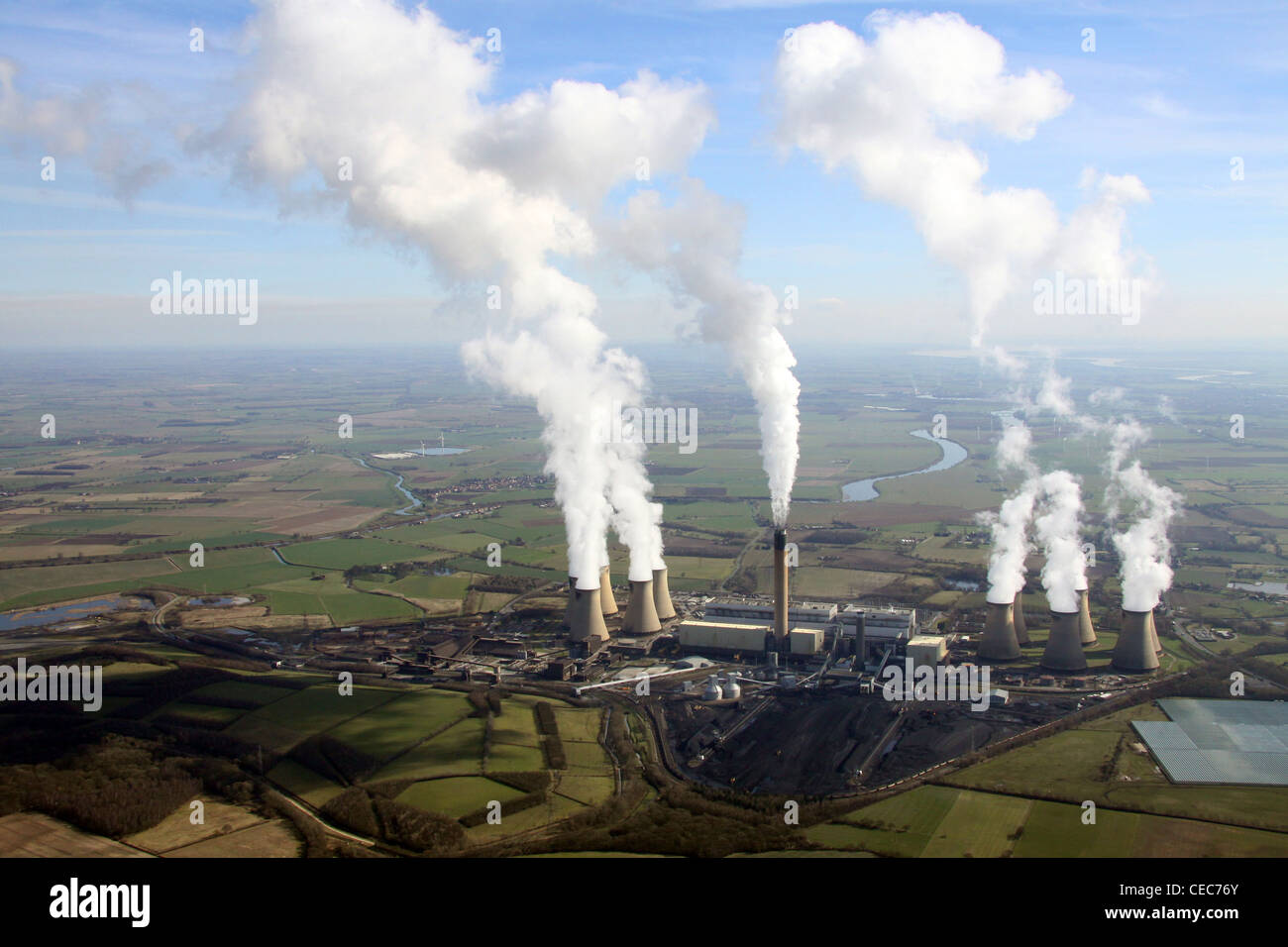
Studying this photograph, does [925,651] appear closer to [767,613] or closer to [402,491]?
[767,613]

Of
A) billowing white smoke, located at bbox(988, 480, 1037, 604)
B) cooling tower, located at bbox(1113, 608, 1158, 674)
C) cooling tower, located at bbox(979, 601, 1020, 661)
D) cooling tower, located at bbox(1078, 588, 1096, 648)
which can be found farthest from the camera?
cooling tower, located at bbox(1078, 588, 1096, 648)

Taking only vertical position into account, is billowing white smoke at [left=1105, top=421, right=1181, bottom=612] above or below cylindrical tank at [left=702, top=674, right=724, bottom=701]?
above

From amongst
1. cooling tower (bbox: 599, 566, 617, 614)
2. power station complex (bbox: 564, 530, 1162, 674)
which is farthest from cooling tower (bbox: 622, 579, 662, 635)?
cooling tower (bbox: 599, 566, 617, 614)

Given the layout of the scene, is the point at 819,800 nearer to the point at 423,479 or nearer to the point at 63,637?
the point at 63,637

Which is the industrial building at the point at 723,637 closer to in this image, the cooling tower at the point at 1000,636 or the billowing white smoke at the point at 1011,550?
the cooling tower at the point at 1000,636

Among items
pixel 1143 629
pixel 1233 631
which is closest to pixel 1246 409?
pixel 1233 631

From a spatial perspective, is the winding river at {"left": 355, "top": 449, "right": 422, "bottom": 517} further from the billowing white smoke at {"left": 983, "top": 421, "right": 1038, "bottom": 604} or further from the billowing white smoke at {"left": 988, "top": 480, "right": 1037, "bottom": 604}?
the billowing white smoke at {"left": 988, "top": 480, "right": 1037, "bottom": 604}

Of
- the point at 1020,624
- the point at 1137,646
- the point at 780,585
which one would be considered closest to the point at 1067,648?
the point at 1137,646
